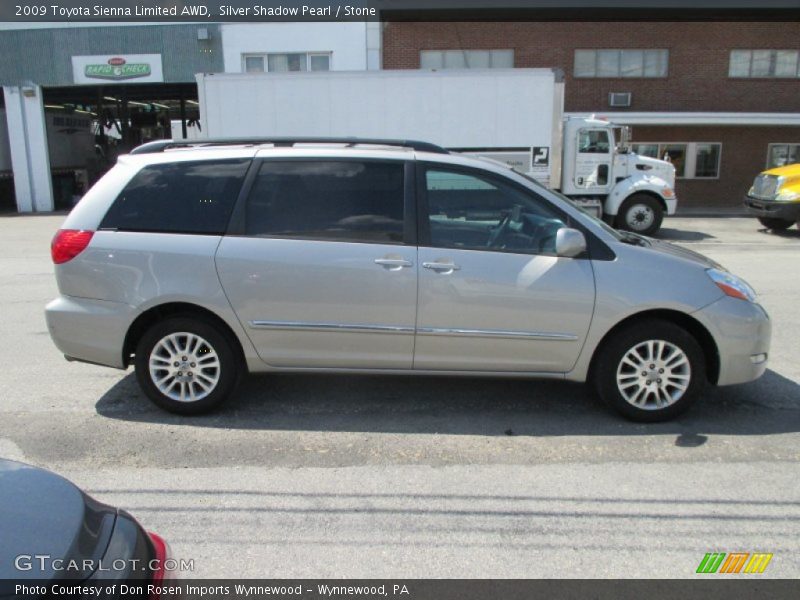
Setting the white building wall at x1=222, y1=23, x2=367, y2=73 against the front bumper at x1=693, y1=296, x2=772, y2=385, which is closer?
the front bumper at x1=693, y1=296, x2=772, y2=385

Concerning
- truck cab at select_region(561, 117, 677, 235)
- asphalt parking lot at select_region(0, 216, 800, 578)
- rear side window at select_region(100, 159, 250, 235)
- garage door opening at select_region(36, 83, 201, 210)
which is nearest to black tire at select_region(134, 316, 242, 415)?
asphalt parking lot at select_region(0, 216, 800, 578)

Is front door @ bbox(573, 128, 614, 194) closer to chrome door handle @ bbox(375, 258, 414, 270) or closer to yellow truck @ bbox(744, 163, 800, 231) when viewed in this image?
yellow truck @ bbox(744, 163, 800, 231)

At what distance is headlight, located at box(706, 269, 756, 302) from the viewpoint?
4.31 m

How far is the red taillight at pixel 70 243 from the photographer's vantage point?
443cm

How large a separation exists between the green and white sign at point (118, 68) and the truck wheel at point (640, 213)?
15.8 meters

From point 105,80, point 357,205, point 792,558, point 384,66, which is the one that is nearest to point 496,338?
point 357,205

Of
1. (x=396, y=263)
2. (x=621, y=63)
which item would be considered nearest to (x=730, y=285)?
(x=396, y=263)

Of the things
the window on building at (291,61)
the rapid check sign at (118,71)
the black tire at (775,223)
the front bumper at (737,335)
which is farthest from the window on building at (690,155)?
the front bumper at (737,335)

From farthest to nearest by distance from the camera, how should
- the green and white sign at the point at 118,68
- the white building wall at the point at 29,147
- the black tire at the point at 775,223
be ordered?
the white building wall at the point at 29,147, the green and white sign at the point at 118,68, the black tire at the point at 775,223

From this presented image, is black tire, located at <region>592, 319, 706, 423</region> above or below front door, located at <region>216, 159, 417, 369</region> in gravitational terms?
below

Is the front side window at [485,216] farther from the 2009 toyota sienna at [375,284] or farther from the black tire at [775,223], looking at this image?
the black tire at [775,223]

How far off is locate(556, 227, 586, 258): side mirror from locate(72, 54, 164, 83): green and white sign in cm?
2109

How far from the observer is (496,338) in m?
4.29

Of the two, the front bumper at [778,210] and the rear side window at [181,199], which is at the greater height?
the rear side window at [181,199]
